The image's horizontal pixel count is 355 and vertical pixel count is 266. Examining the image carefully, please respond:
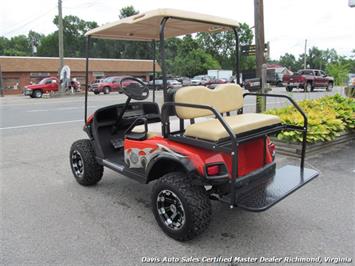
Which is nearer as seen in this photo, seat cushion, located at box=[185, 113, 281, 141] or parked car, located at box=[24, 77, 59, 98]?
seat cushion, located at box=[185, 113, 281, 141]

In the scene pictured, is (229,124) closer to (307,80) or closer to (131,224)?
(131,224)

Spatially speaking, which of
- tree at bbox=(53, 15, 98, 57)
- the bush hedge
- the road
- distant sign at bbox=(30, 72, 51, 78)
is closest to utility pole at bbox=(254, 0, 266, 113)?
the bush hedge


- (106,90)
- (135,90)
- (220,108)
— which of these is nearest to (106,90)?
(106,90)

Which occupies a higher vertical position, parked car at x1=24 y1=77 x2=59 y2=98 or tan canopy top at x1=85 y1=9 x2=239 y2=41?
parked car at x1=24 y1=77 x2=59 y2=98

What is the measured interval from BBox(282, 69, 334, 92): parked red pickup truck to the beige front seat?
2246cm

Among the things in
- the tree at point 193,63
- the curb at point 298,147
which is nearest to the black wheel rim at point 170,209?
the curb at point 298,147

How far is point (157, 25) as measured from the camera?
12.2 feet

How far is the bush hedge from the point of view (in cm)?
555

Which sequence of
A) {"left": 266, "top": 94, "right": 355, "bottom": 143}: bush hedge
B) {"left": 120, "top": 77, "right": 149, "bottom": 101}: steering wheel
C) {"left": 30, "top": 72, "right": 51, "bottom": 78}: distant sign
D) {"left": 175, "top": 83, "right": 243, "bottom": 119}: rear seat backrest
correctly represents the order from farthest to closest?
{"left": 30, "top": 72, "right": 51, "bottom": 78}: distant sign, {"left": 266, "top": 94, "right": 355, "bottom": 143}: bush hedge, {"left": 120, "top": 77, "right": 149, "bottom": 101}: steering wheel, {"left": 175, "top": 83, "right": 243, "bottom": 119}: rear seat backrest

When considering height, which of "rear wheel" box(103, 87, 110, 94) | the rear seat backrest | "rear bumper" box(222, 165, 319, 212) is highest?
"rear wheel" box(103, 87, 110, 94)

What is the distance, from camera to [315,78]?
2586cm

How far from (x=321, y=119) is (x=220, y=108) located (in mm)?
3134

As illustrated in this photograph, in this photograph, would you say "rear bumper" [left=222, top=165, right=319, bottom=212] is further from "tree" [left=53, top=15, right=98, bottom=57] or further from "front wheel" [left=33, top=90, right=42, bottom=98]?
"tree" [left=53, top=15, right=98, bottom=57]

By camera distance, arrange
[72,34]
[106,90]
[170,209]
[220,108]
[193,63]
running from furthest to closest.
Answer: [72,34] → [193,63] → [106,90] → [220,108] → [170,209]
